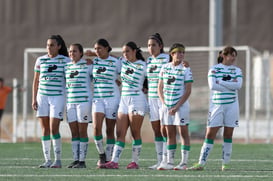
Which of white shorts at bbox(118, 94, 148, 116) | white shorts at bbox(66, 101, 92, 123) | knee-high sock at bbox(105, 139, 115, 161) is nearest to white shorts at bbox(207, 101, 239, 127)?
white shorts at bbox(118, 94, 148, 116)

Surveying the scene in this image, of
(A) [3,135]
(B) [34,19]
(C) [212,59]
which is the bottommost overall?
(A) [3,135]

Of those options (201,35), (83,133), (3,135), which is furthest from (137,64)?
(201,35)

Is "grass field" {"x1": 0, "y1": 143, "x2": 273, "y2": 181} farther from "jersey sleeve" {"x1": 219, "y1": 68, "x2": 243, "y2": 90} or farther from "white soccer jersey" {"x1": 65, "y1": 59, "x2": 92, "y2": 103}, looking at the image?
"jersey sleeve" {"x1": 219, "y1": 68, "x2": 243, "y2": 90}

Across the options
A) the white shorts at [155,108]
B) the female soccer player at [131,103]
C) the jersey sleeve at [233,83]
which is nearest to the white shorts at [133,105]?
the female soccer player at [131,103]

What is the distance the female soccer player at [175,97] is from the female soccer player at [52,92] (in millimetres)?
1684

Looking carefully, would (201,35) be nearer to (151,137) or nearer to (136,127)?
(151,137)

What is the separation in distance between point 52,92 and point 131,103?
132cm

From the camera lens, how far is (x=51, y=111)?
14.8m

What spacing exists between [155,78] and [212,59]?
11797mm

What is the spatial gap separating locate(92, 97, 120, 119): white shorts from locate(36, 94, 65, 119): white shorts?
57cm

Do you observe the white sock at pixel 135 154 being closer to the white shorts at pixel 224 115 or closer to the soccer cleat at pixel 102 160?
the soccer cleat at pixel 102 160

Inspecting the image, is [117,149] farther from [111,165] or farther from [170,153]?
[170,153]

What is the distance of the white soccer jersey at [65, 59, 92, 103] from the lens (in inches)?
583

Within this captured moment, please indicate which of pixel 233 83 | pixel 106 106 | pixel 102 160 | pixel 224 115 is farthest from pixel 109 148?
pixel 233 83
